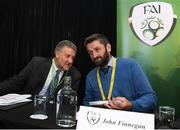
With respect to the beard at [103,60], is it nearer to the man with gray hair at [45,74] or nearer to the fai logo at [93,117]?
the man with gray hair at [45,74]

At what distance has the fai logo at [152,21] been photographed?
272 cm

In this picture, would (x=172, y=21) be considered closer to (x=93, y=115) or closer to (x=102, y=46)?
(x=102, y=46)

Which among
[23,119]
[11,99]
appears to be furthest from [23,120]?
[11,99]

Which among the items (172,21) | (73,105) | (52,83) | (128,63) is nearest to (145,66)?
(172,21)

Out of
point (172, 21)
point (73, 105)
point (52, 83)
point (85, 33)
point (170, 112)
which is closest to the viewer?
point (170, 112)

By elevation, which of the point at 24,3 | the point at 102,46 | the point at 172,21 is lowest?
the point at 102,46

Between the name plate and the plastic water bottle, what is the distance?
208mm

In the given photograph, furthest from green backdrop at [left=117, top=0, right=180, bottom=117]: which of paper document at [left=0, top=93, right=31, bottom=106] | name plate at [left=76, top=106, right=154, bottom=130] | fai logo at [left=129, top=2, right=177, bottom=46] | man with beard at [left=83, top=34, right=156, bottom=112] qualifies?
name plate at [left=76, top=106, right=154, bottom=130]

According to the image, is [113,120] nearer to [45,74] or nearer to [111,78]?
[111,78]

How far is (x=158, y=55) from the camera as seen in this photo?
9.23 feet

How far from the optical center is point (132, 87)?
211cm

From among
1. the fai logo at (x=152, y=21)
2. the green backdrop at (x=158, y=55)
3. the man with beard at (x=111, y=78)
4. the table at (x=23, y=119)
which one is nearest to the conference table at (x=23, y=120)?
the table at (x=23, y=119)

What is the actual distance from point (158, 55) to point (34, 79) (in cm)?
140

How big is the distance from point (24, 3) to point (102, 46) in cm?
151
